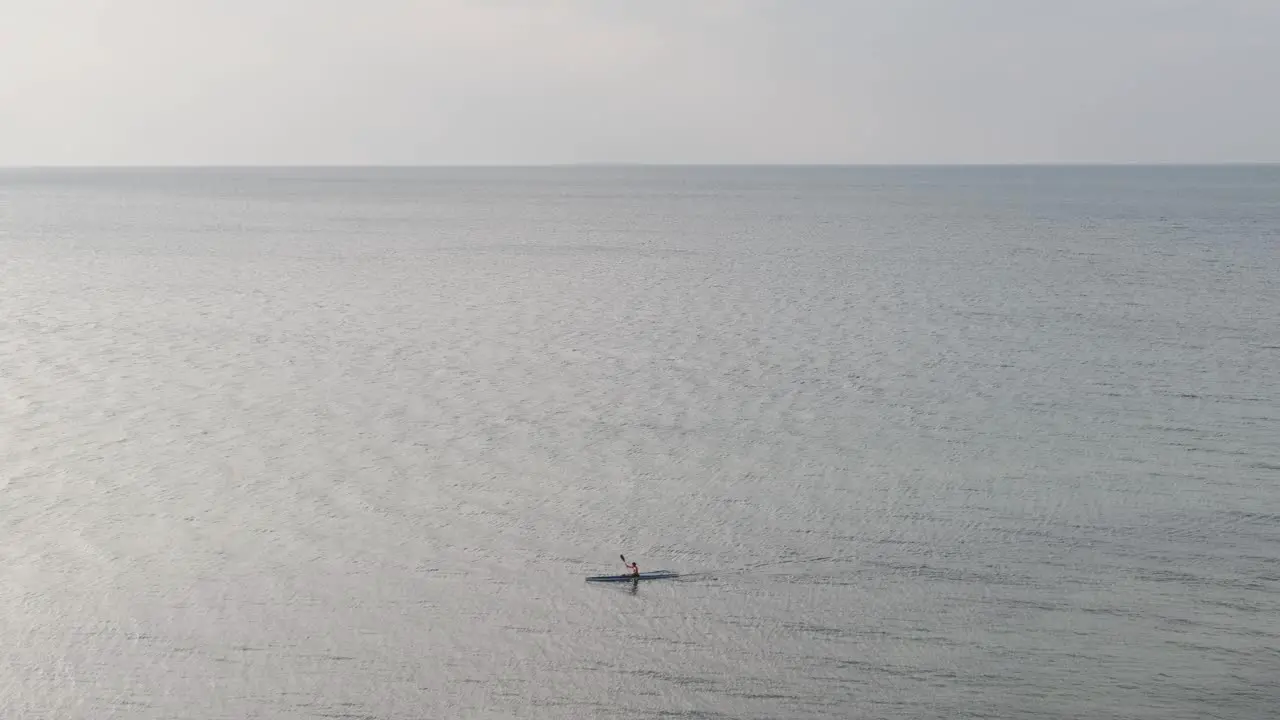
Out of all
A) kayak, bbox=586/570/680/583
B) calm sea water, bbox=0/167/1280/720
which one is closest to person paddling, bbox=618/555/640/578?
kayak, bbox=586/570/680/583

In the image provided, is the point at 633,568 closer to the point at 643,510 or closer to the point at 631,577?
the point at 631,577

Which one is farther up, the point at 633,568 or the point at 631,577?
the point at 633,568

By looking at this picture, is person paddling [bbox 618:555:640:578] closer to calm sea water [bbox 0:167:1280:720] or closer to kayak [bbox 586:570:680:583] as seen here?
kayak [bbox 586:570:680:583]

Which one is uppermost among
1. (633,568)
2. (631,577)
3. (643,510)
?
(643,510)

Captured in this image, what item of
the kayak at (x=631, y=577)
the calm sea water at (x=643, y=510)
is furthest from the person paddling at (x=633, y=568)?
the calm sea water at (x=643, y=510)

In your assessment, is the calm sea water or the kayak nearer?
the calm sea water

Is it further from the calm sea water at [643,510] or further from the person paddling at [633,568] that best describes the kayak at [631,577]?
the calm sea water at [643,510]

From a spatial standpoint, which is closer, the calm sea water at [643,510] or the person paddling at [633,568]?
the calm sea water at [643,510]

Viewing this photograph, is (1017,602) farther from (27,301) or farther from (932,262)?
(932,262)

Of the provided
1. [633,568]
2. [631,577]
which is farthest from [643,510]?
[631,577]
